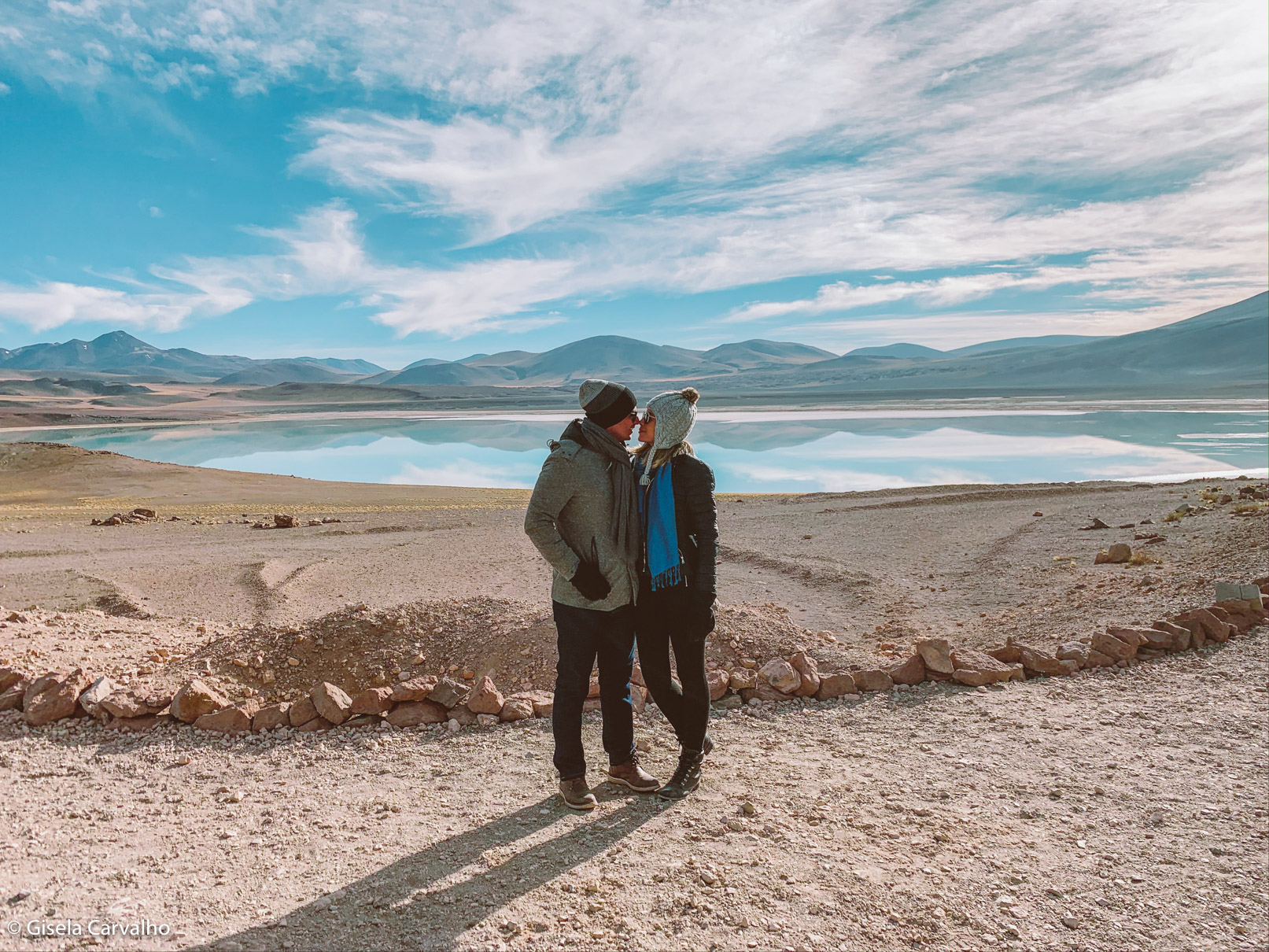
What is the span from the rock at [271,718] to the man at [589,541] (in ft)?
6.65

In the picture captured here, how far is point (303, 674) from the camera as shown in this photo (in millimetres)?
5996

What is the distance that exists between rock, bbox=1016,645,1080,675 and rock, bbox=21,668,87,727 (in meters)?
6.11

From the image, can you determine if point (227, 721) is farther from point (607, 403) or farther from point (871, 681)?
point (871, 681)

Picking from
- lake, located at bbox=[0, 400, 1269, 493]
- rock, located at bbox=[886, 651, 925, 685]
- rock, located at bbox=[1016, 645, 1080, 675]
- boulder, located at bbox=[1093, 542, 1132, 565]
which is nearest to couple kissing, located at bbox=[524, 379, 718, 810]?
rock, located at bbox=[886, 651, 925, 685]

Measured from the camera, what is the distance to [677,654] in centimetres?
368

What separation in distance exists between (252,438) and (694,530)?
215 ft

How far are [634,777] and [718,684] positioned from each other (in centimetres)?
139

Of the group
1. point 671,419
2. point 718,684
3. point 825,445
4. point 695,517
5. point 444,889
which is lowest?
point 444,889

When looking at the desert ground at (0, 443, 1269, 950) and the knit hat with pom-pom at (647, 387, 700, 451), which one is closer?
the desert ground at (0, 443, 1269, 950)

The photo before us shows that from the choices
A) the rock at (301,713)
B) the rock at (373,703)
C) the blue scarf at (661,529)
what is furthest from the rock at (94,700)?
the blue scarf at (661,529)

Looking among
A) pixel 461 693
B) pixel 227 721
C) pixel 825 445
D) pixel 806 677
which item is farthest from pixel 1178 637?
pixel 825 445

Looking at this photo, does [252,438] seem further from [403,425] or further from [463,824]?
[463,824]

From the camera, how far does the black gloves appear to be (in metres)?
3.23

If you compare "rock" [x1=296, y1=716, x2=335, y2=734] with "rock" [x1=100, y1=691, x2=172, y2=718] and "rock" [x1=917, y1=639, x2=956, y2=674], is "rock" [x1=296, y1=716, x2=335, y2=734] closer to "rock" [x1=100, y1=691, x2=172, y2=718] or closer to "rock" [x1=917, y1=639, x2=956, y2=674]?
"rock" [x1=100, y1=691, x2=172, y2=718]
